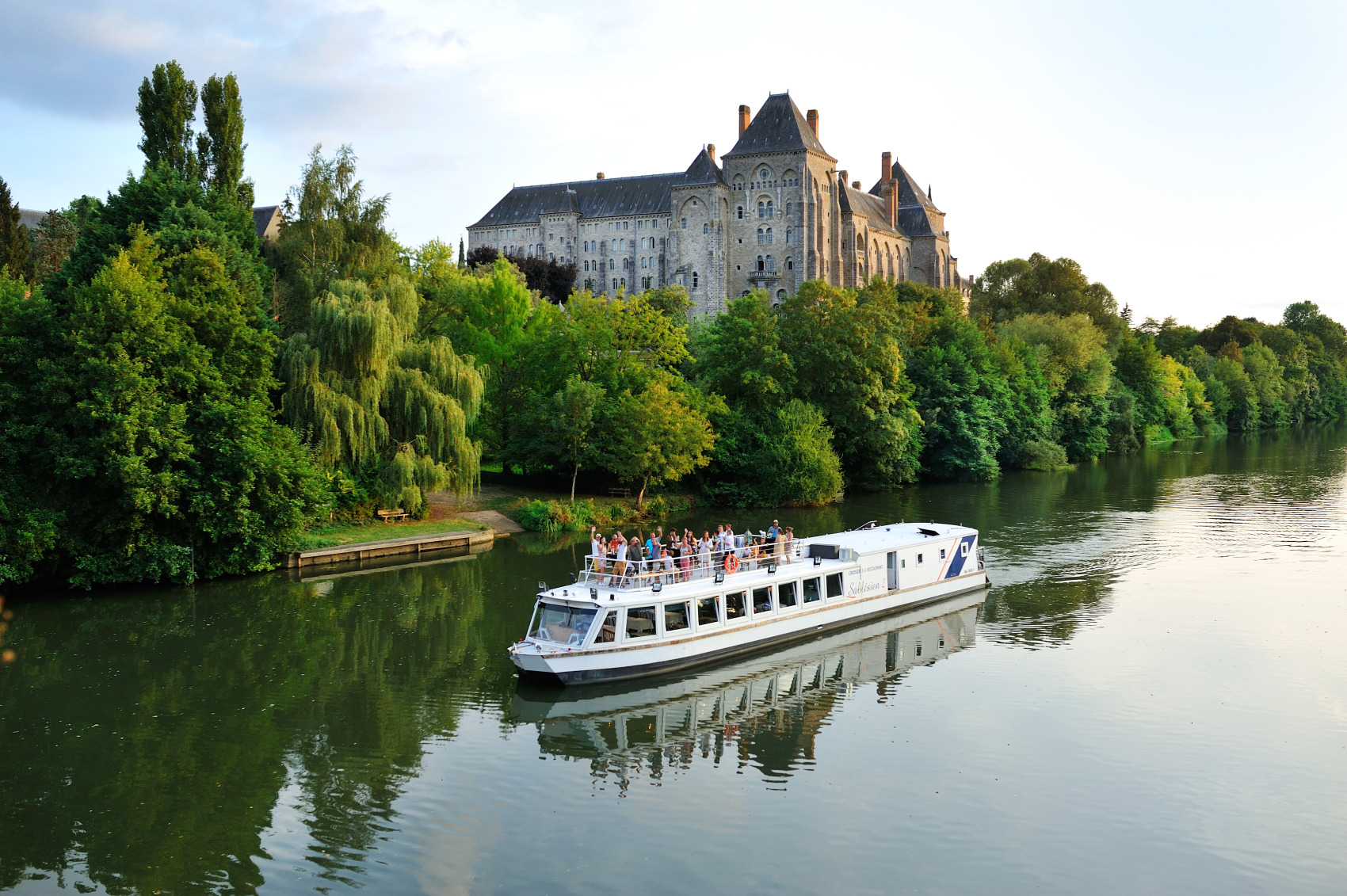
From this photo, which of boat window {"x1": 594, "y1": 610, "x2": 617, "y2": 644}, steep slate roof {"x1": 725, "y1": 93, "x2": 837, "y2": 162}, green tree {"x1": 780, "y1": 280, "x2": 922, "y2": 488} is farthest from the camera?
steep slate roof {"x1": 725, "y1": 93, "x2": 837, "y2": 162}

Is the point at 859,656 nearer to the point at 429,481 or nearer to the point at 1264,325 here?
the point at 429,481

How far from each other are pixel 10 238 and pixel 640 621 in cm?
4418

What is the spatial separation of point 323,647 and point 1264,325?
15093 centimetres

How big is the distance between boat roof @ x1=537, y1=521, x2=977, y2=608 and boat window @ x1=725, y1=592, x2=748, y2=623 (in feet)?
1.01

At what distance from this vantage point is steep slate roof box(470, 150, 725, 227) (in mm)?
114650

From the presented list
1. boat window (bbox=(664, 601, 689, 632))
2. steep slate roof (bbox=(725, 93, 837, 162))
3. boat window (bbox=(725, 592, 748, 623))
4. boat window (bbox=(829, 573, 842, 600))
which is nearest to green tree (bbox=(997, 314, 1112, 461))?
steep slate roof (bbox=(725, 93, 837, 162))

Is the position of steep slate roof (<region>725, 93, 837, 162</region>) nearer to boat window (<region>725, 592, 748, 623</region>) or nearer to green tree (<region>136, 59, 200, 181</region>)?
green tree (<region>136, 59, 200, 181</region>)

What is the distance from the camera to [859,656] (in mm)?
25375

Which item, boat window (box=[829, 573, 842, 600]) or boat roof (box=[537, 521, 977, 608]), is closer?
boat roof (box=[537, 521, 977, 608])

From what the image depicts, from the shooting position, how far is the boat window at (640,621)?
74.8 feet

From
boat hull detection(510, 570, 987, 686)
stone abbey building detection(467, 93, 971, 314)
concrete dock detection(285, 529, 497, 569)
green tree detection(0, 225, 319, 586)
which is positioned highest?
stone abbey building detection(467, 93, 971, 314)

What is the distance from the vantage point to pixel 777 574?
26.2m

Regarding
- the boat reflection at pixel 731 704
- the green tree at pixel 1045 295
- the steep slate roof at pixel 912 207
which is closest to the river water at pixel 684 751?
the boat reflection at pixel 731 704

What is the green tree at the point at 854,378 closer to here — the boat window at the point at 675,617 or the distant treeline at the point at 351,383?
the distant treeline at the point at 351,383
